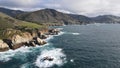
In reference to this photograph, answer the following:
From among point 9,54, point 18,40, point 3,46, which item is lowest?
point 9,54

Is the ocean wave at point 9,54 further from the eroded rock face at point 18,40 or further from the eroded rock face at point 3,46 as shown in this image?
the eroded rock face at point 3,46

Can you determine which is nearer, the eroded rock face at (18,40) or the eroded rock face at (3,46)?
the eroded rock face at (3,46)

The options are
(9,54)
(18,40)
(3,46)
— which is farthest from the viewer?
(18,40)

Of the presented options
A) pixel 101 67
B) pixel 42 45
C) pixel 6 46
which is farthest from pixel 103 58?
pixel 6 46

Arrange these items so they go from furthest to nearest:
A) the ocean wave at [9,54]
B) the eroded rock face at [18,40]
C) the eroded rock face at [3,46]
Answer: the eroded rock face at [18,40] < the eroded rock face at [3,46] < the ocean wave at [9,54]

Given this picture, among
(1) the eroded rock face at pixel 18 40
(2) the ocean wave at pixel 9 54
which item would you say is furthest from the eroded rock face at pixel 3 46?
(2) the ocean wave at pixel 9 54

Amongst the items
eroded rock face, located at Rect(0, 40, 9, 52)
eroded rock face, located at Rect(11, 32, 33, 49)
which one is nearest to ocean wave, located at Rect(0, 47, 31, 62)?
eroded rock face, located at Rect(11, 32, 33, 49)

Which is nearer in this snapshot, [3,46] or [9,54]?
[9,54]

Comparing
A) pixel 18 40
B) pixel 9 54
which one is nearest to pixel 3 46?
pixel 18 40

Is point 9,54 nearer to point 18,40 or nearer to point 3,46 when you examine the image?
point 3,46

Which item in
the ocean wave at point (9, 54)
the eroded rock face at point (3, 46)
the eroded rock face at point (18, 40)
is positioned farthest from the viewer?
the eroded rock face at point (18, 40)

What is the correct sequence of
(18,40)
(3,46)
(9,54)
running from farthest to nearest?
1. (18,40)
2. (3,46)
3. (9,54)

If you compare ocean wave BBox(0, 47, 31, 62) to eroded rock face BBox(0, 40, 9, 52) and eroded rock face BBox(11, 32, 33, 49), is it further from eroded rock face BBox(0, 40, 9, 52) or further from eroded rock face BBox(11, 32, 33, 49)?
eroded rock face BBox(0, 40, 9, 52)

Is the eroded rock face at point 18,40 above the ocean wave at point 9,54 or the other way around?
above
